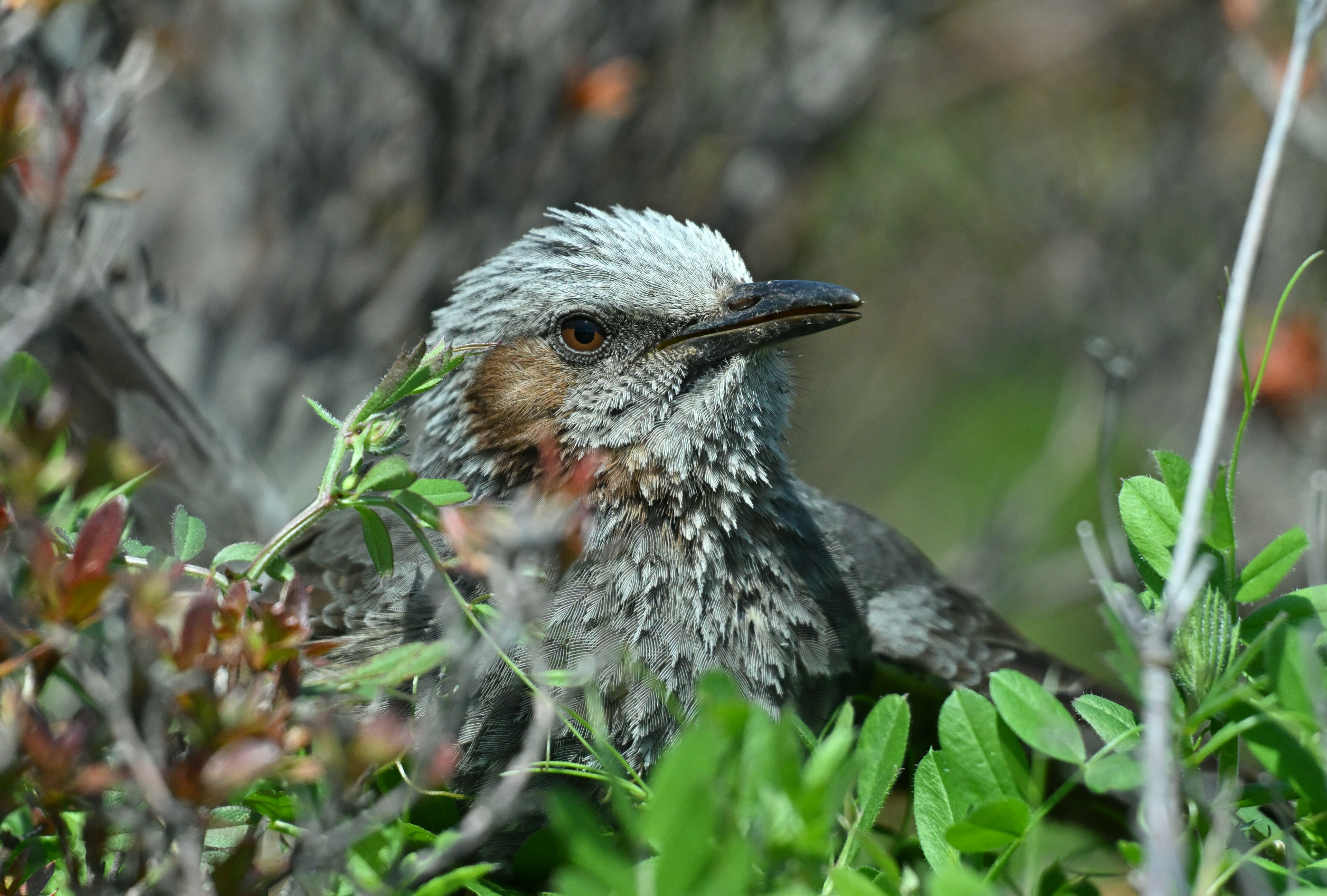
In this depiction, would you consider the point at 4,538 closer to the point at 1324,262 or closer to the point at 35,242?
the point at 35,242

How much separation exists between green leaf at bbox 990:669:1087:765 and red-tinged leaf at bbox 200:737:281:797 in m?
0.99

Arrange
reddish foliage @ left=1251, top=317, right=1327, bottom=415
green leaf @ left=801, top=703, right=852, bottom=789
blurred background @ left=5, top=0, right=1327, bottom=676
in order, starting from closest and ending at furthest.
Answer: green leaf @ left=801, top=703, right=852, bottom=789 → blurred background @ left=5, top=0, right=1327, bottom=676 → reddish foliage @ left=1251, top=317, right=1327, bottom=415

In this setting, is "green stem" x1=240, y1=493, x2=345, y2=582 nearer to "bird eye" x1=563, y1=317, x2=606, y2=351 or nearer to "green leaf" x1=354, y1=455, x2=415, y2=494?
"green leaf" x1=354, y1=455, x2=415, y2=494

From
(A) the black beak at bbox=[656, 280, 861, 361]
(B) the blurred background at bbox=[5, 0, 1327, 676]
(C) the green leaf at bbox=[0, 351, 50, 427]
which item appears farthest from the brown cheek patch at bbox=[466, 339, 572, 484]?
(C) the green leaf at bbox=[0, 351, 50, 427]

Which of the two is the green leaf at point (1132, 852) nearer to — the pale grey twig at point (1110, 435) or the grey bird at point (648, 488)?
the pale grey twig at point (1110, 435)

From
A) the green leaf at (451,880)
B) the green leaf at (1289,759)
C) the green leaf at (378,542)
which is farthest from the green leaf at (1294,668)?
the green leaf at (378,542)

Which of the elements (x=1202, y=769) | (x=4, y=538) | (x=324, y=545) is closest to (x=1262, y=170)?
(x=1202, y=769)

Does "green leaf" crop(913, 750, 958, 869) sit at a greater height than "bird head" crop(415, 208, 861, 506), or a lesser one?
lesser

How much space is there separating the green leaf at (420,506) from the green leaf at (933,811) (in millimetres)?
867

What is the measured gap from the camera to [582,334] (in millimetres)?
2922

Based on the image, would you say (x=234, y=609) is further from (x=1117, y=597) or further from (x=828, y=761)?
(x=1117, y=597)

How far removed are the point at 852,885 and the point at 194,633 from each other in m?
0.89

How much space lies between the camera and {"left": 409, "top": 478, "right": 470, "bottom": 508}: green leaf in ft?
5.62

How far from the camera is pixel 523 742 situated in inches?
93.0
